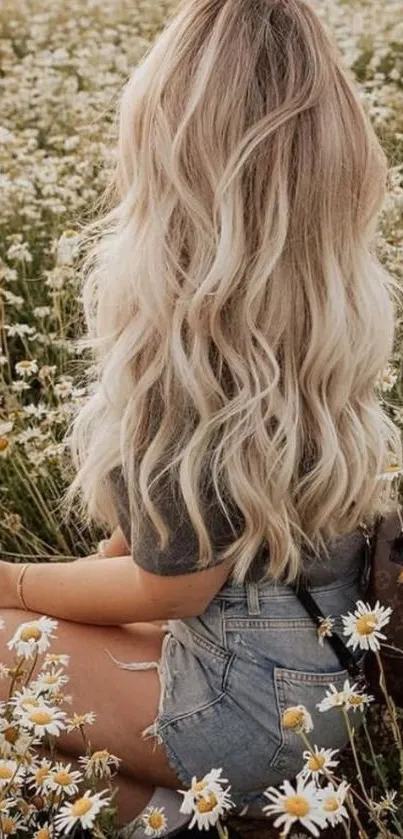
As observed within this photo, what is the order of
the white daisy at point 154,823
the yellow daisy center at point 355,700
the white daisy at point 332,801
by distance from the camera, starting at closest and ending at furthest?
the white daisy at point 332,801 → the yellow daisy center at point 355,700 → the white daisy at point 154,823

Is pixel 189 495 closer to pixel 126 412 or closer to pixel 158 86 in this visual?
pixel 126 412

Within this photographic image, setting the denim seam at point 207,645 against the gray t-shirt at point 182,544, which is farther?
the denim seam at point 207,645

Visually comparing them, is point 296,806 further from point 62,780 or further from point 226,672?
point 226,672

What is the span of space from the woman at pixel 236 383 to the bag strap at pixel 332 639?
0.01 metres

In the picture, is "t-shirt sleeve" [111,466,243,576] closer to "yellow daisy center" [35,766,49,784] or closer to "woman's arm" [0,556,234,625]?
"woman's arm" [0,556,234,625]

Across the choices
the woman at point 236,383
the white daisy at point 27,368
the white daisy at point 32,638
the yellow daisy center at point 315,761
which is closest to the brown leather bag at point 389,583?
the woman at point 236,383

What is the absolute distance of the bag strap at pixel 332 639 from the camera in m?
2.18

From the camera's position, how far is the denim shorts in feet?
7.09

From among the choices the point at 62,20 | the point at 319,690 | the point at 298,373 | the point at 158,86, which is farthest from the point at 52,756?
the point at 62,20

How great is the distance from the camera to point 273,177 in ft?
6.57

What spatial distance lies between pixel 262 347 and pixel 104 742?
70cm

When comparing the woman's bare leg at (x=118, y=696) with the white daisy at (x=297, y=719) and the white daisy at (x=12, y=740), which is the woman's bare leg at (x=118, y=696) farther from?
the white daisy at (x=297, y=719)

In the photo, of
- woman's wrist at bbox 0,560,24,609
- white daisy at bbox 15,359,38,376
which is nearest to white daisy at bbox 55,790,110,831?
woman's wrist at bbox 0,560,24,609

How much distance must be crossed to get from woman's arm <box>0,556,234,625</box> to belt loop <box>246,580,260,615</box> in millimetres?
42
